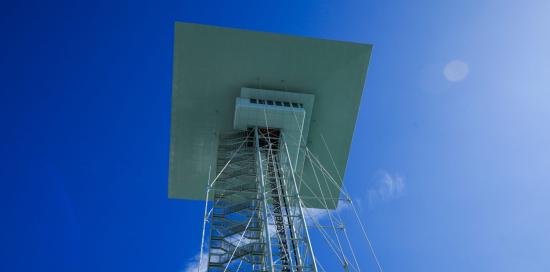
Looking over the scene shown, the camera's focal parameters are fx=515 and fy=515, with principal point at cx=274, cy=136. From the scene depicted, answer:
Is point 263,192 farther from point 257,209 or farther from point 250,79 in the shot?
point 250,79

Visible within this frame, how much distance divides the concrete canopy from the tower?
5 cm

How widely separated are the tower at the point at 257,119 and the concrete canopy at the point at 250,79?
0.05 m

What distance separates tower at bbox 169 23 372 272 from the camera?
23.4m

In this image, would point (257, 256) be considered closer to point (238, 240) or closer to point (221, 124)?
point (238, 240)

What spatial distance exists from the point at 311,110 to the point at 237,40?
19.0ft

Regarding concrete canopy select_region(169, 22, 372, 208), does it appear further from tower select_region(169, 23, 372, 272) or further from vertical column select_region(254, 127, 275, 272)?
vertical column select_region(254, 127, 275, 272)

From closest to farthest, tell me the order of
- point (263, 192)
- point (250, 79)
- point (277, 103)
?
1. point (263, 192)
2. point (250, 79)
3. point (277, 103)

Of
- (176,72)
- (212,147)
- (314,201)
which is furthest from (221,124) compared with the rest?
(314,201)

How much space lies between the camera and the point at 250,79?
26.1 m

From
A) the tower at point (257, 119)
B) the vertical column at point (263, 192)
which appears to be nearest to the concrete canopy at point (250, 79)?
the tower at point (257, 119)

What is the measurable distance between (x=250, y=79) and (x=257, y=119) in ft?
7.24

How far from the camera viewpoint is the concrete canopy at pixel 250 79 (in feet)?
80.1

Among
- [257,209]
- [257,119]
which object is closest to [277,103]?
[257,119]

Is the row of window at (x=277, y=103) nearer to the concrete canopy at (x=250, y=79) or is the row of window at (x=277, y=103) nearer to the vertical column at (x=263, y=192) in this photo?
the concrete canopy at (x=250, y=79)
